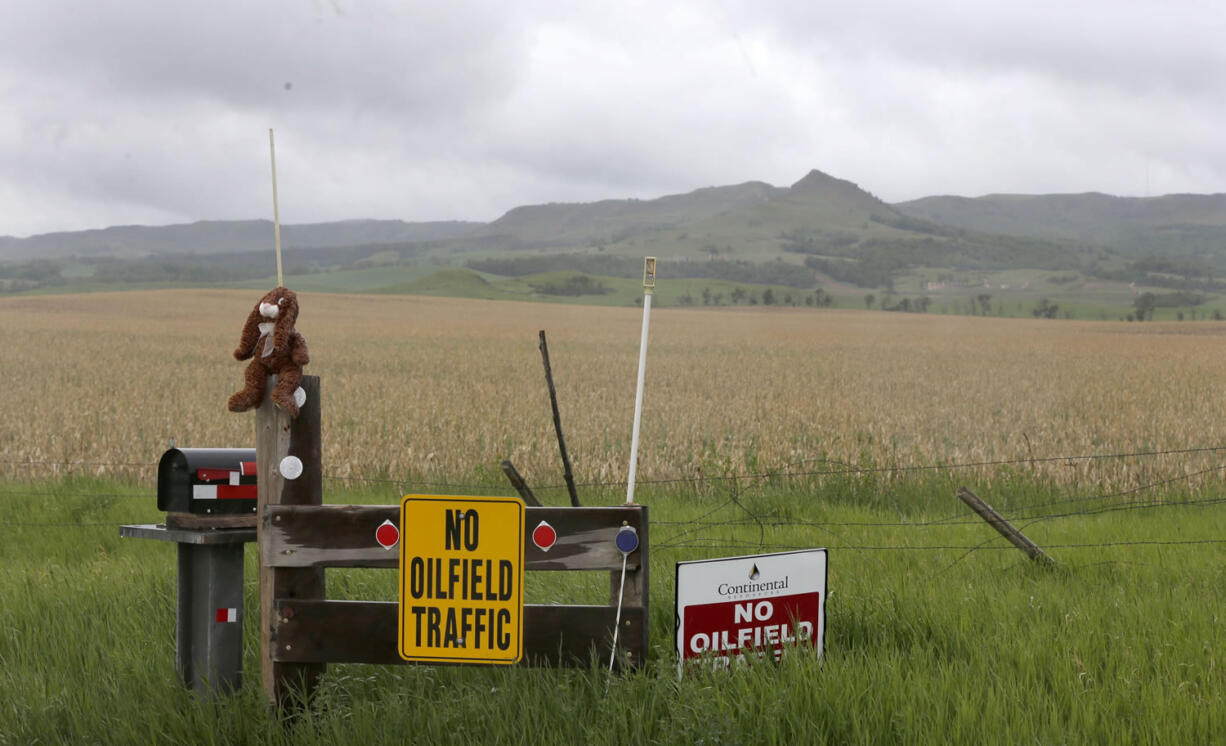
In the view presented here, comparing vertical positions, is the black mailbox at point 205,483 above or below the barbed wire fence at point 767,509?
above

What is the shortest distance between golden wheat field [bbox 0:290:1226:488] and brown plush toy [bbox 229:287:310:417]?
8.03m

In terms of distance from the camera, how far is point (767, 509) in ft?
33.9

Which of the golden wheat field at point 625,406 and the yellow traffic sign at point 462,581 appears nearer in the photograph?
the yellow traffic sign at point 462,581

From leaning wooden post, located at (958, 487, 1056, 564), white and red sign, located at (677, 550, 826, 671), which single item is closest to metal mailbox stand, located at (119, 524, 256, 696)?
white and red sign, located at (677, 550, 826, 671)

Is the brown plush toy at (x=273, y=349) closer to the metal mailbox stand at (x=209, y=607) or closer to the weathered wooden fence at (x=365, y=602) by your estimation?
the weathered wooden fence at (x=365, y=602)

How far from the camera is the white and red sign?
5047 mm

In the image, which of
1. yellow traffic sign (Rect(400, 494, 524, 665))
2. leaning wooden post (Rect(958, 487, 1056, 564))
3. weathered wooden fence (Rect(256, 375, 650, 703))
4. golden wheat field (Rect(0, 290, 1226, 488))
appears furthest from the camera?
Result: golden wheat field (Rect(0, 290, 1226, 488))

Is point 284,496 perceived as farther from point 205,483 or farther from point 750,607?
point 750,607

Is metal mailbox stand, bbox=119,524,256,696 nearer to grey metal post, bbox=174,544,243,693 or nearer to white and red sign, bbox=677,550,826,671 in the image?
grey metal post, bbox=174,544,243,693

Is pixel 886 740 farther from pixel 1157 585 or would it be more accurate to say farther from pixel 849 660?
pixel 1157 585

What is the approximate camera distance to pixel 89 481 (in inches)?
507

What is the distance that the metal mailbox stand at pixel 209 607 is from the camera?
5.09 meters

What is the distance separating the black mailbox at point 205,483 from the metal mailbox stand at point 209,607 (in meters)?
0.13

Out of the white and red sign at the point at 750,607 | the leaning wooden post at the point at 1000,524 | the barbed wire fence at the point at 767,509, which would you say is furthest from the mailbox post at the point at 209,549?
the leaning wooden post at the point at 1000,524
